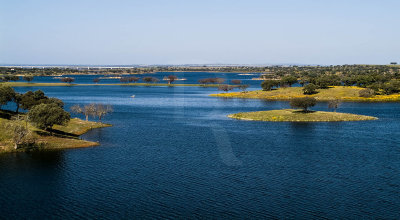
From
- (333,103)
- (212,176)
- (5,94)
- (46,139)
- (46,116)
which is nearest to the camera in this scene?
(212,176)

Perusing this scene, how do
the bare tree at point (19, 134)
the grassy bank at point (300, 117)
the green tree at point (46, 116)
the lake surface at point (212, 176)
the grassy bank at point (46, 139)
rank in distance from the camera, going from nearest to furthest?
the lake surface at point (212, 176) → the bare tree at point (19, 134) → the grassy bank at point (46, 139) → the green tree at point (46, 116) → the grassy bank at point (300, 117)

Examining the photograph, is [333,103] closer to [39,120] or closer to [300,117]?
[300,117]

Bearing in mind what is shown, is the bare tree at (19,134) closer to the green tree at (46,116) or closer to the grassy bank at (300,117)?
the green tree at (46,116)

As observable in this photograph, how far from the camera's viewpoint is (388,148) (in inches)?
3962

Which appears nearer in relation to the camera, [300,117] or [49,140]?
[49,140]

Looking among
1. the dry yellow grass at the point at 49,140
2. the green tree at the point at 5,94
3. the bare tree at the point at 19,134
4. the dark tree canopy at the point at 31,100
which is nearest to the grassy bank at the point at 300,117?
the dry yellow grass at the point at 49,140

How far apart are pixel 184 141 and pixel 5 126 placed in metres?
45.8

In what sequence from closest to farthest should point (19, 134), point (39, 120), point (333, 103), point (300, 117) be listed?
1. point (19, 134)
2. point (39, 120)
3. point (300, 117)
4. point (333, 103)

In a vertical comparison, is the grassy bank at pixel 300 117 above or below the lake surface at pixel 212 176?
above

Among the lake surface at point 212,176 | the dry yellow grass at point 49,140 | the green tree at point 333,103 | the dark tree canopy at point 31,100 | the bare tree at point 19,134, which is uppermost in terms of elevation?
the dark tree canopy at point 31,100

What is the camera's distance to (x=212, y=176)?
75875 millimetres

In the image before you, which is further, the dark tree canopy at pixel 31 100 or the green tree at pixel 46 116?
the dark tree canopy at pixel 31 100

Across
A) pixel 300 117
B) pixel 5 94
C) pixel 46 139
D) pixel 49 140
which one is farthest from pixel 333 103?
pixel 5 94

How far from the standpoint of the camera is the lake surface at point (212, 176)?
59.5 m
